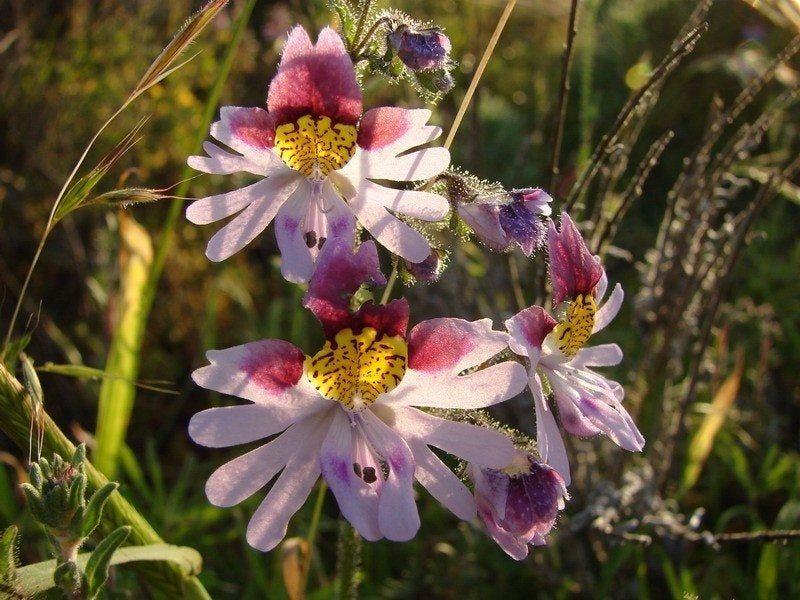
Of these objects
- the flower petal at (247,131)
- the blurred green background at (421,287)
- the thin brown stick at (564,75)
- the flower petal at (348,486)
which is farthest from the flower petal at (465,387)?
the blurred green background at (421,287)

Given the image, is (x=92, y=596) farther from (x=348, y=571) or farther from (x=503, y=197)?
(x=503, y=197)

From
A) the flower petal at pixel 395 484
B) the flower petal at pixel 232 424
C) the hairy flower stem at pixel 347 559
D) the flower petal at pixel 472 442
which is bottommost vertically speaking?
the hairy flower stem at pixel 347 559

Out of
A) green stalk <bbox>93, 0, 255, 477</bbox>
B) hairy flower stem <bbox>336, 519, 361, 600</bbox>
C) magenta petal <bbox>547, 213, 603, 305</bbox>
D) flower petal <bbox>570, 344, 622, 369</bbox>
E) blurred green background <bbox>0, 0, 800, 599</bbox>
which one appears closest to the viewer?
magenta petal <bbox>547, 213, 603, 305</bbox>

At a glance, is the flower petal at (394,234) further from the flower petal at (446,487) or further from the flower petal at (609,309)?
the flower petal at (609,309)

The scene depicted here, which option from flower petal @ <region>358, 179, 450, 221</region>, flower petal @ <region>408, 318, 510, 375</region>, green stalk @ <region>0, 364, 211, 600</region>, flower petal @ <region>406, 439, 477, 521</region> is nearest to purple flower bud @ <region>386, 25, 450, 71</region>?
flower petal @ <region>358, 179, 450, 221</region>

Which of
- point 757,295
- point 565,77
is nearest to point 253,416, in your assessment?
point 565,77

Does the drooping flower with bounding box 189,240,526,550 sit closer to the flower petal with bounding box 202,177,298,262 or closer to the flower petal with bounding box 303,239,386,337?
the flower petal with bounding box 303,239,386,337
